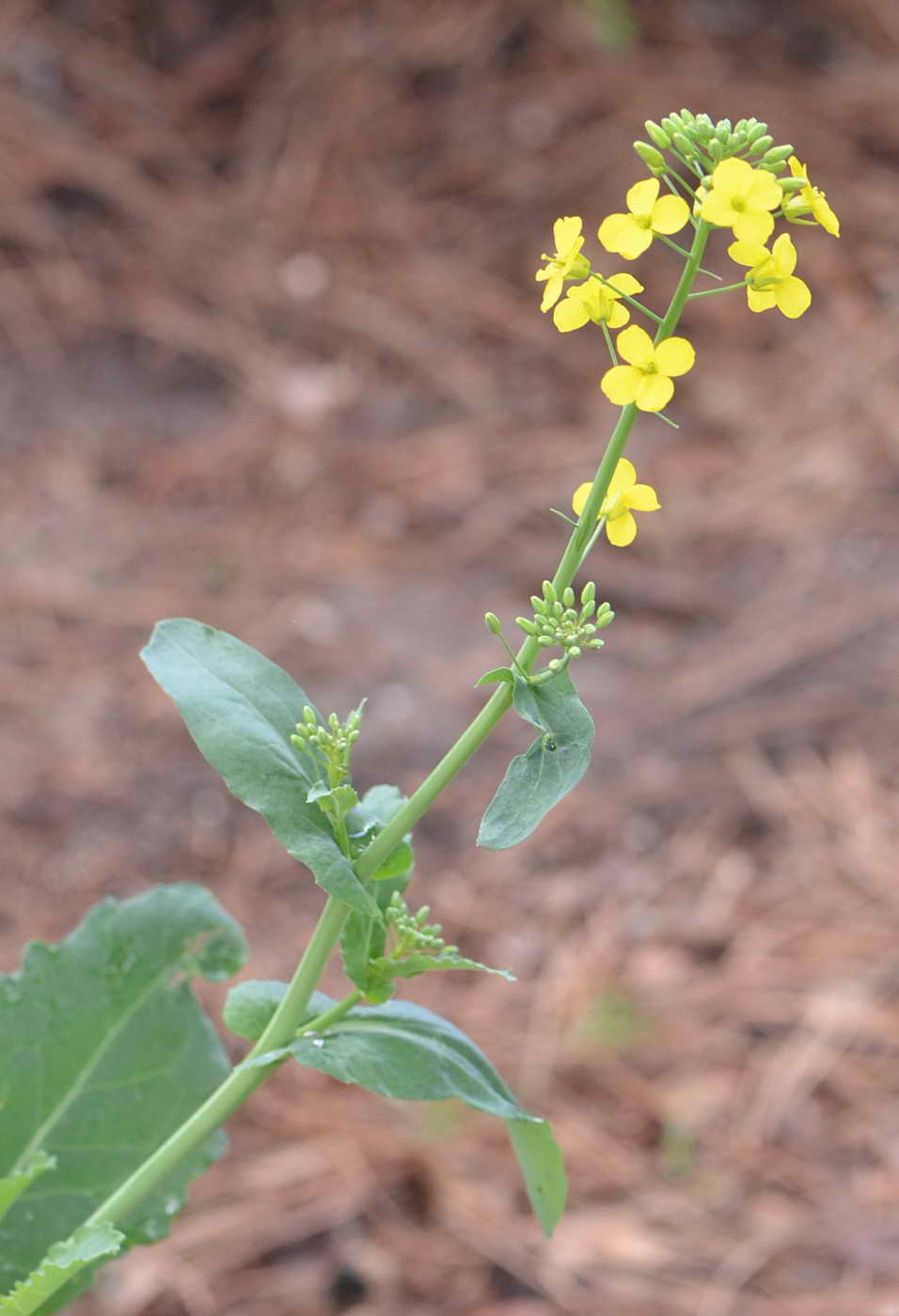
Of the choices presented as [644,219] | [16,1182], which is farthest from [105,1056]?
[644,219]

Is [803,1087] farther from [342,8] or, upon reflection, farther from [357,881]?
[342,8]

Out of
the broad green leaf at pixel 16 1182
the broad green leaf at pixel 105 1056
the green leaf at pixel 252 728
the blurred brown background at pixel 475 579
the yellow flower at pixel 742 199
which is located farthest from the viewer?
the blurred brown background at pixel 475 579

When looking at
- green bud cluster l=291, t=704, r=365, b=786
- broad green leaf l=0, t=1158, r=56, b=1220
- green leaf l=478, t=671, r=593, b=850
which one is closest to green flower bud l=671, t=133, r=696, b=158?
green leaf l=478, t=671, r=593, b=850

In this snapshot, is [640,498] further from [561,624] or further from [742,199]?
[742,199]

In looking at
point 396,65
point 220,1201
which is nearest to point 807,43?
point 396,65

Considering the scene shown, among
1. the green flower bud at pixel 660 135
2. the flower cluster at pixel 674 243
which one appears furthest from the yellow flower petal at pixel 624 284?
the green flower bud at pixel 660 135

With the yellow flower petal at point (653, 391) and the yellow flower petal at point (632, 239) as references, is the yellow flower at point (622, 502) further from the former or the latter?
the yellow flower petal at point (632, 239)
